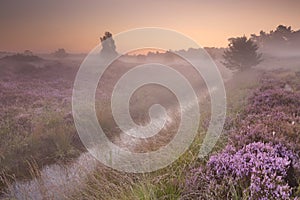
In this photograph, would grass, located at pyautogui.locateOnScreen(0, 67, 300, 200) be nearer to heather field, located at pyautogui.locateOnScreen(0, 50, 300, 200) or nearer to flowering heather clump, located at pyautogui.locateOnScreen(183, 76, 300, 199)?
heather field, located at pyautogui.locateOnScreen(0, 50, 300, 200)

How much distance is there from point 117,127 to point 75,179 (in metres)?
6.29

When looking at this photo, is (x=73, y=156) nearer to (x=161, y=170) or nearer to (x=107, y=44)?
(x=161, y=170)

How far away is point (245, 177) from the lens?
15.2ft

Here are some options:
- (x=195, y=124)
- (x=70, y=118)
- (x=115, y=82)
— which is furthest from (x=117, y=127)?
(x=115, y=82)

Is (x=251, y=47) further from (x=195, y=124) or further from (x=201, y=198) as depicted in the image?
(x=201, y=198)

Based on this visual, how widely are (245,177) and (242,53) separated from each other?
3372 centimetres

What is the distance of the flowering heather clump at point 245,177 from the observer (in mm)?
4176

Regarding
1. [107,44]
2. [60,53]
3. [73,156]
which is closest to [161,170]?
[73,156]

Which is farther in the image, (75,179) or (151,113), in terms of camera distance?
(151,113)

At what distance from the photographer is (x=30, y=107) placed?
1719 cm

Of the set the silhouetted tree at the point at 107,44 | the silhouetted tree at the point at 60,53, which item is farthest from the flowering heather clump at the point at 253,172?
the silhouetted tree at the point at 60,53

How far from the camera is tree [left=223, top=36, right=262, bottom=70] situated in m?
35.8

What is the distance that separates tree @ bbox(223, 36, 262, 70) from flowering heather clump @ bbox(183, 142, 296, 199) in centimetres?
3227

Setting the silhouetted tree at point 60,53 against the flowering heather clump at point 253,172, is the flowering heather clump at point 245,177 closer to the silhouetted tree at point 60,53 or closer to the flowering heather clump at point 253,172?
the flowering heather clump at point 253,172
